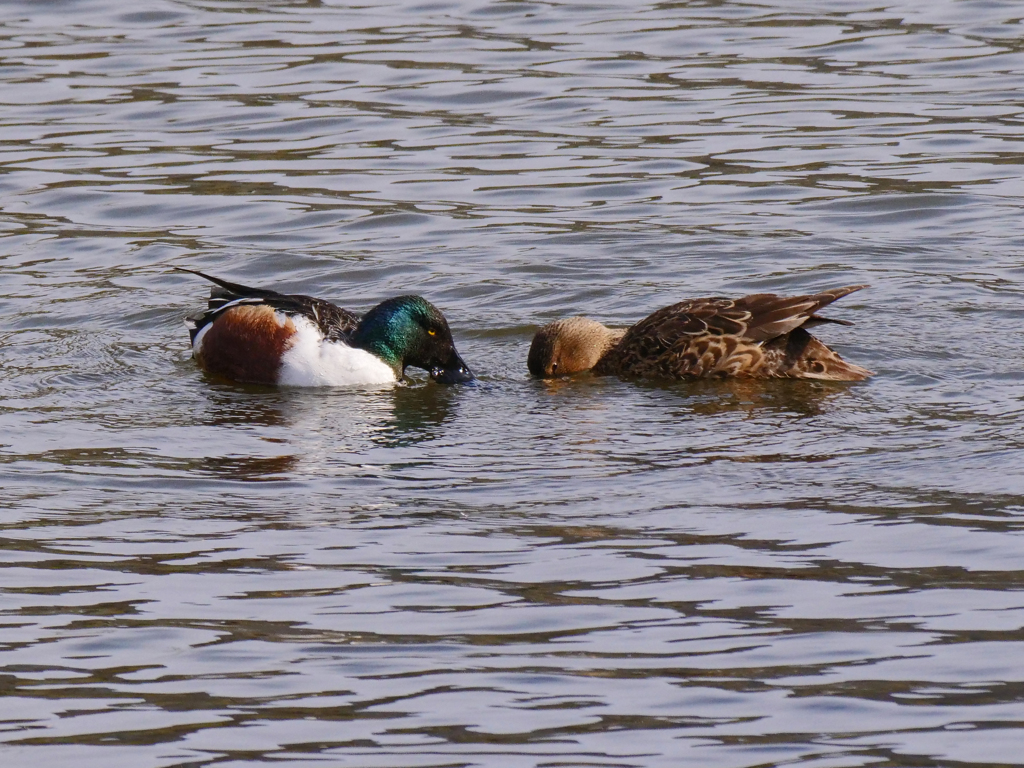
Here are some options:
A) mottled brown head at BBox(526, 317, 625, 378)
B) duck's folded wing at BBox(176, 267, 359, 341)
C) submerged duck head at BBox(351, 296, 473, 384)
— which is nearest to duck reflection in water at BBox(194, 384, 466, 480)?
submerged duck head at BBox(351, 296, 473, 384)

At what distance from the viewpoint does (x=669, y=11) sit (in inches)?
720

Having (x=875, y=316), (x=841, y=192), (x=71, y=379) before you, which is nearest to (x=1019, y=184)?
(x=841, y=192)

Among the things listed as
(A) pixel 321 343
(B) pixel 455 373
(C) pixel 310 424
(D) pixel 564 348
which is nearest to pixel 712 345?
(D) pixel 564 348

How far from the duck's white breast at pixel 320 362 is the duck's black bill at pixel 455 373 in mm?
372

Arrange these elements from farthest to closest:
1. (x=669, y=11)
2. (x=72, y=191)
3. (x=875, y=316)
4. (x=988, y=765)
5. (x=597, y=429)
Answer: (x=669, y=11), (x=72, y=191), (x=875, y=316), (x=597, y=429), (x=988, y=765)

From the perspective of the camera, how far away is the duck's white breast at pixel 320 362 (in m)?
9.60

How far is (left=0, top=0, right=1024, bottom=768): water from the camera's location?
16.6 ft

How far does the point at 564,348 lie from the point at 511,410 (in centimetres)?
85

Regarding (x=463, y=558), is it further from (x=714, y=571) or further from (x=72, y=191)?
(x=72, y=191)

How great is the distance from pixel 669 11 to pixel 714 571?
13163 millimetres

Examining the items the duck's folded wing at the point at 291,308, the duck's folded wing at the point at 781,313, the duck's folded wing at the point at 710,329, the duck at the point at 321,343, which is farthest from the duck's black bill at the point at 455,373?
the duck's folded wing at the point at 781,313

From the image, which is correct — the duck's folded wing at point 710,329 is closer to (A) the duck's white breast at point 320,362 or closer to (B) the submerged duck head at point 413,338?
(B) the submerged duck head at point 413,338

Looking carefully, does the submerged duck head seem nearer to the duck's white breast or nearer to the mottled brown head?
the duck's white breast

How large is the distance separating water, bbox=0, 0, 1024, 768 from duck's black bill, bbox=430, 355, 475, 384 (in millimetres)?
112
